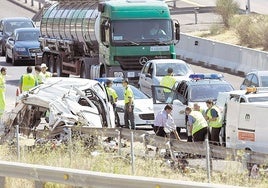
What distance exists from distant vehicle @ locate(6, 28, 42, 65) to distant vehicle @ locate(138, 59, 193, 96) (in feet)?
46.1

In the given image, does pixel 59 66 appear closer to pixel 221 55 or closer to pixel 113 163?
pixel 221 55

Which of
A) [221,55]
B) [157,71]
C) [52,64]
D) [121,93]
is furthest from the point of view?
[221,55]

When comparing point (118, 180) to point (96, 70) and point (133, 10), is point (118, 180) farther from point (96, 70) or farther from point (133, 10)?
point (96, 70)

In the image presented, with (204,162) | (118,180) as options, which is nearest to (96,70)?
(204,162)

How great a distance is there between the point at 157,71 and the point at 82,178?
2056cm

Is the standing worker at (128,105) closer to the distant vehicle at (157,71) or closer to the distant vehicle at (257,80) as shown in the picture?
the distant vehicle at (257,80)

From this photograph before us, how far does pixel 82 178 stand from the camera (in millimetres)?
10547

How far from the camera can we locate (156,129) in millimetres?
21578

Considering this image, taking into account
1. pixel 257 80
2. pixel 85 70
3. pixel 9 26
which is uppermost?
pixel 257 80

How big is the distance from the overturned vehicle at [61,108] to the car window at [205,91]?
4.18 metres

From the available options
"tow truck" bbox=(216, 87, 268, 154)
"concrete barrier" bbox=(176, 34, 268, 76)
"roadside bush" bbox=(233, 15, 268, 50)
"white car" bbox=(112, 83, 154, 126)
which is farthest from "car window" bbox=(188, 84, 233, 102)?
"roadside bush" bbox=(233, 15, 268, 50)

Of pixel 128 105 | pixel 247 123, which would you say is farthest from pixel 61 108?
pixel 128 105

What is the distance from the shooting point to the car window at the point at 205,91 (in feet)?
84.1

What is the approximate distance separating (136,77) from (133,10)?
7.58 ft
